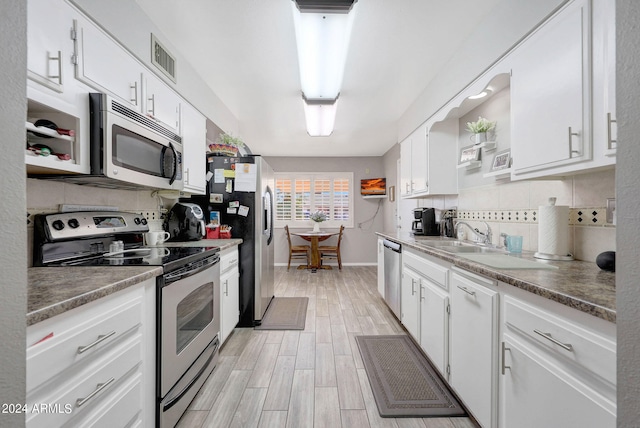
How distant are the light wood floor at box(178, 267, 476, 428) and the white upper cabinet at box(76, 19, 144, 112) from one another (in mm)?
1887

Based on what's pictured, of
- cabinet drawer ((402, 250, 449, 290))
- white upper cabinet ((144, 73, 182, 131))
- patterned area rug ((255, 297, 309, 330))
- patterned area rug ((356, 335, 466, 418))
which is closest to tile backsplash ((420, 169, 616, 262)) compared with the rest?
cabinet drawer ((402, 250, 449, 290))

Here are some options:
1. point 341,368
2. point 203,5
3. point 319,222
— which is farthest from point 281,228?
point 203,5

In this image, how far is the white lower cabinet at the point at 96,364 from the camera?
738mm

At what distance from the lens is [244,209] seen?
271cm

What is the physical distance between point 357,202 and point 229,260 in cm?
409

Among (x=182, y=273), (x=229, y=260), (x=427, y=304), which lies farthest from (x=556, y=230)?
(x=229, y=260)

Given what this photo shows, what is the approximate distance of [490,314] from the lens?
1227mm

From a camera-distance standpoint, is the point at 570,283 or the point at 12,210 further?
the point at 570,283

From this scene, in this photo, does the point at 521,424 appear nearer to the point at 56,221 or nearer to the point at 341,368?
the point at 341,368

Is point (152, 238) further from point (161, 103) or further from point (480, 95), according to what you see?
point (480, 95)

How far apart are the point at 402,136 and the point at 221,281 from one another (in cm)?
301

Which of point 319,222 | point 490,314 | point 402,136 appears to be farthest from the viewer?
point 319,222

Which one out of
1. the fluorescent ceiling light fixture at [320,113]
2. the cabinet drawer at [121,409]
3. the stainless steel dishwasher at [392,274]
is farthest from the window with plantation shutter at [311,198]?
the cabinet drawer at [121,409]

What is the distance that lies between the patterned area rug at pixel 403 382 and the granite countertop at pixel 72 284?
59.4 inches
